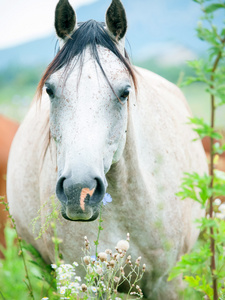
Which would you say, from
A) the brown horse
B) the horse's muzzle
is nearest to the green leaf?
the horse's muzzle

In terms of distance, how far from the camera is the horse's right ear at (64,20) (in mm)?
2354

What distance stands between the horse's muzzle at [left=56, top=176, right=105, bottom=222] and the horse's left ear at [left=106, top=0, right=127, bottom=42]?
3.30ft

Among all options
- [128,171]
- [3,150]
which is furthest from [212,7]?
[3,150]

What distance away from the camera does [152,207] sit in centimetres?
275

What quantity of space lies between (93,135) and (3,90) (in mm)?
25317

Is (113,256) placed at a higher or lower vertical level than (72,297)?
higher

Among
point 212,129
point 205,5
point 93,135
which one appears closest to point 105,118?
point 93,135

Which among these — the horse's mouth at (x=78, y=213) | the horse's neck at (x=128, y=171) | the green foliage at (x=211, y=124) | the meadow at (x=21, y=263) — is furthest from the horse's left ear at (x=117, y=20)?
the horse's mouth at (x=78, y=213)

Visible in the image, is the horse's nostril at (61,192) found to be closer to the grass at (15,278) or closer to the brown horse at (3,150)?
the grass at (15,278)

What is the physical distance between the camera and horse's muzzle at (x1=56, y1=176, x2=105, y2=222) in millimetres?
1838

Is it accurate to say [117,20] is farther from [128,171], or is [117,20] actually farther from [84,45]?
[128,171]

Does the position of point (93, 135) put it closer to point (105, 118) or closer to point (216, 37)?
point (105, 118)

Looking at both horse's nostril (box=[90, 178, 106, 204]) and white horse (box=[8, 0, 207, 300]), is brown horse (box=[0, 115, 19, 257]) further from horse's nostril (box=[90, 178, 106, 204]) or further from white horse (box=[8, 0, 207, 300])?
horse's nostril (box=[90, 178, 106, 204])

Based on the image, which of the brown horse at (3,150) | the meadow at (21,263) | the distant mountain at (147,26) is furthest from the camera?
the distant mountain at (147,26)
